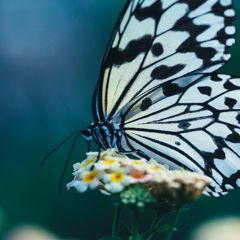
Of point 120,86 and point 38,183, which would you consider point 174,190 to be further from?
point 38,183

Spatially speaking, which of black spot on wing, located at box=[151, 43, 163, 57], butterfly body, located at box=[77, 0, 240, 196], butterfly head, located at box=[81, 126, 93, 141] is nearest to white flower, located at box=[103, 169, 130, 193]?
butterfly body, located at box=[77, 0, 240, 196]

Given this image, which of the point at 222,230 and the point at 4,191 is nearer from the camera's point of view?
the point at 222,230

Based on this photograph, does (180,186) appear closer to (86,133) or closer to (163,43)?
(86,133)

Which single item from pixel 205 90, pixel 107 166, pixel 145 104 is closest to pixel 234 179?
pixel 205 90

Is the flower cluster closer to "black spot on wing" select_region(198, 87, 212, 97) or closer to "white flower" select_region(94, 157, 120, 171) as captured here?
"white flower" select_region(94, 157, 120, 171)

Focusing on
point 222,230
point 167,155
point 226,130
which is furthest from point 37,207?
point 226,130

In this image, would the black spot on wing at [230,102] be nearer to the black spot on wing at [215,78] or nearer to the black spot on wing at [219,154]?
the black spot on wing at [215,78]
